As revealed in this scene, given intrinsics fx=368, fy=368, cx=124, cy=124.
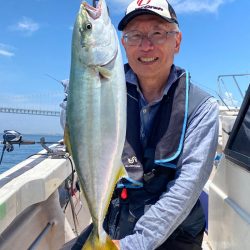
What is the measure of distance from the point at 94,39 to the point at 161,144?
2.89ft

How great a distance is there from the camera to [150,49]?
2463 millimetres

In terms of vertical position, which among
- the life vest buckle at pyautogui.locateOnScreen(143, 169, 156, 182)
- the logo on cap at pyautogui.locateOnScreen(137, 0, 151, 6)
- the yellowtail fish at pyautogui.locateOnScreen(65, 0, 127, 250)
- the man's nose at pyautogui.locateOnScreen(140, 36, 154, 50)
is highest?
the logo on cap at pyautogui.locateOnScreen(137, 0, 151, 6)

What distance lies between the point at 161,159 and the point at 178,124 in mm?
269

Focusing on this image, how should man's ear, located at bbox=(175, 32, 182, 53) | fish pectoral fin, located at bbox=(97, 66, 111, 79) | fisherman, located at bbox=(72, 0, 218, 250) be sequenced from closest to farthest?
fish pectoral fin, located at bbox=(97, 66, 111, 79) → fisherman, located at bbox=(72, 0, 218, 250) → man's ear, located at bbox=(175, 32, 182, 53)

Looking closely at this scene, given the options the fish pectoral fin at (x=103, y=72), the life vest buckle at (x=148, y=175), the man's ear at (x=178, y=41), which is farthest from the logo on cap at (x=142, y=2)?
the life vest buckle at (x=148, y=175)

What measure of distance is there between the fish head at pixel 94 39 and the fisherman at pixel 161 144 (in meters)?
0.52

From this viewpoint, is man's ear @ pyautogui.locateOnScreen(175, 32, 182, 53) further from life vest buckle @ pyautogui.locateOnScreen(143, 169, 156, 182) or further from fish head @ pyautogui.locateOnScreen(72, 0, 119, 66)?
life vest buckle @ pyautogui.locateOnScreen(143, 169, 156, 182)

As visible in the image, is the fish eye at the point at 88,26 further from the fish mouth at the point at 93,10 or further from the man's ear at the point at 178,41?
the man's ear at the point at 178,41

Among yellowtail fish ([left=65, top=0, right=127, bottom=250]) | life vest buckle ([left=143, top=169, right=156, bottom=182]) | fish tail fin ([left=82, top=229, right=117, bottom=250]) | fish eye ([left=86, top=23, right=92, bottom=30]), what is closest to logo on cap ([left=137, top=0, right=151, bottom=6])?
yellowtail fish ([left=65, top=0, right=127, bottom=250])

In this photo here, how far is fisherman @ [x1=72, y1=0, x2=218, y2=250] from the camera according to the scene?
235 centimetres

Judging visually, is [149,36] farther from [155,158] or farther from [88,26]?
[155,158]

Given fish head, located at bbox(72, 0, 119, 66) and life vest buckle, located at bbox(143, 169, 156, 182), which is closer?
fish head, located at bbox(72, 0, 119, 66)

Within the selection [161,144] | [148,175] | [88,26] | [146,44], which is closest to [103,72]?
[88,26]

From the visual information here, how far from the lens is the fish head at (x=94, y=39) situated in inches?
78.0
